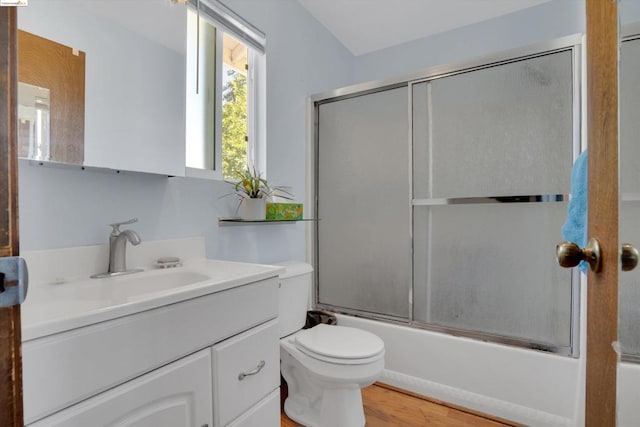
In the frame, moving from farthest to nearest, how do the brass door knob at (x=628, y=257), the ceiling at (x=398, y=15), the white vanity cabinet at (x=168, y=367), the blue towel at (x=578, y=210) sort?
the ceiling at (x=398, y=15), the blue towel at (x=578, y=210), the white vanity cabinet at (x=168, y=367), the brass door knob at (x=628, y=257)

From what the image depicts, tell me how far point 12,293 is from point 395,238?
73.9 inches

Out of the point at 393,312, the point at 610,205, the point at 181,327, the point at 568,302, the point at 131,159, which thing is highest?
the point at 131,159

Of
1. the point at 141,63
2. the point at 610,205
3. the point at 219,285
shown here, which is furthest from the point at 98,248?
the point at 610,205

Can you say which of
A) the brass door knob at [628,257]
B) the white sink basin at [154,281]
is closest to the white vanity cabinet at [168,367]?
the white sink basin at [154,281]

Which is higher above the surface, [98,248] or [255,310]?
[98,248]

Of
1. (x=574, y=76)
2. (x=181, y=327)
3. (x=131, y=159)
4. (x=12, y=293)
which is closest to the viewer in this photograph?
(x=12, y=293)

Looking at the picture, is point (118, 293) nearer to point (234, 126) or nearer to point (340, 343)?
point (340, 343)

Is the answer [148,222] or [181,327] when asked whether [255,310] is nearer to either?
[181,327]

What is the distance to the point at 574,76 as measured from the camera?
1.55 m

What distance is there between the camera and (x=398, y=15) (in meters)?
2.36

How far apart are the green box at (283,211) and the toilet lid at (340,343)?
643mm

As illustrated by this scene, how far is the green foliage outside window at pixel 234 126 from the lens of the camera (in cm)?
180

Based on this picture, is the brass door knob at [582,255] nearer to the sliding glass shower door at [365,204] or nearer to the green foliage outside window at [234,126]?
the sliding glass shower door at [365,204]

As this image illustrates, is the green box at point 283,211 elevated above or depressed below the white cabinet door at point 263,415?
above
